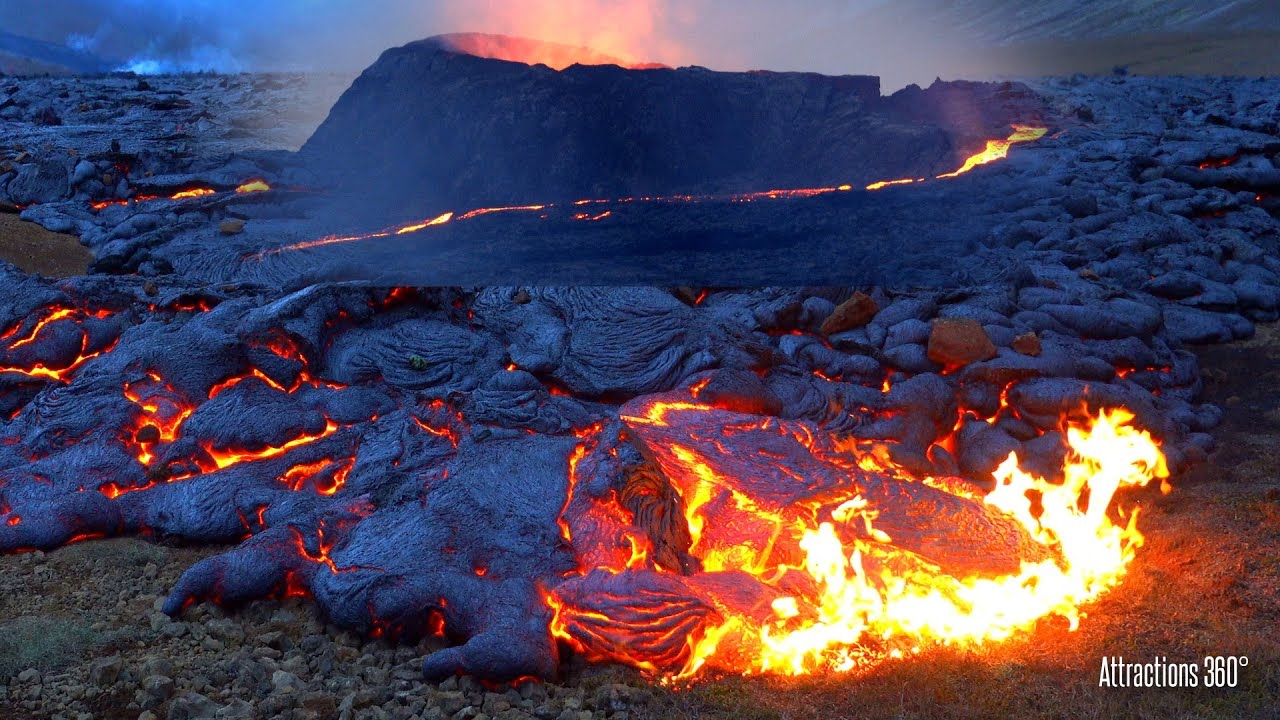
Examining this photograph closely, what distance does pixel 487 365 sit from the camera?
8180mm

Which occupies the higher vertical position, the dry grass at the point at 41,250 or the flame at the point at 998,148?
the flame at the point at 998,148

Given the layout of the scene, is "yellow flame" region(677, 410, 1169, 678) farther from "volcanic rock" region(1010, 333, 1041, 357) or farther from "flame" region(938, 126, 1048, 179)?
"flame" region(938, 126, 1048, 179)

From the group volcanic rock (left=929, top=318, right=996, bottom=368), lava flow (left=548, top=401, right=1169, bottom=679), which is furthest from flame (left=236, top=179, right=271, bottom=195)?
volcanic rock (left=929, top=318, right=996, bottom=368)

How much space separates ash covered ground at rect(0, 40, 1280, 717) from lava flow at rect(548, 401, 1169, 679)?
502 millimetres

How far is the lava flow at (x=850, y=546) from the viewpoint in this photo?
524 cm

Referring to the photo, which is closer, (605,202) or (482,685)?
(482,685)

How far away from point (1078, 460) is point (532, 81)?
9.11 m

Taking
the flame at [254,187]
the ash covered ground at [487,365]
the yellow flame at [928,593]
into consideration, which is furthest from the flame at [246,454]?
the flame at [254,187]

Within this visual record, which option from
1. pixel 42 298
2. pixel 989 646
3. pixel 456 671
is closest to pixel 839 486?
pixel 989 646

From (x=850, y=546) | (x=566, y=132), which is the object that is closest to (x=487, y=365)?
(x=850, y=546)

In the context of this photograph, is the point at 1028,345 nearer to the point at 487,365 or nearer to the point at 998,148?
the point at 487,365

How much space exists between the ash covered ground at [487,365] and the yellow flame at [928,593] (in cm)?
100

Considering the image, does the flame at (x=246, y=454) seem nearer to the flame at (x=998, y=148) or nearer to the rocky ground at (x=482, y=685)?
the rocky ground at (x=482, y=685)

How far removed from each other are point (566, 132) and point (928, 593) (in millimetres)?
9367
